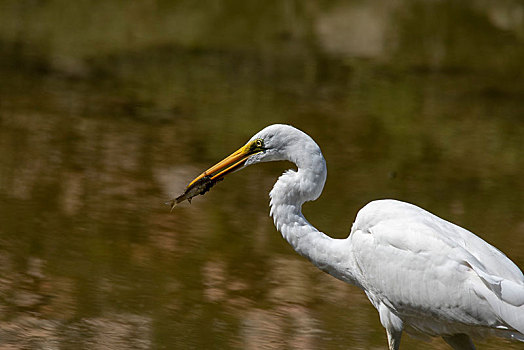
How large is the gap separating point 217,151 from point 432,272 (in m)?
4.76

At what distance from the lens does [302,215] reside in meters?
4.50

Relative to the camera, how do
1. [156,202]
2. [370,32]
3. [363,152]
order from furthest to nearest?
[370,32]
[363,152]
[156,202]

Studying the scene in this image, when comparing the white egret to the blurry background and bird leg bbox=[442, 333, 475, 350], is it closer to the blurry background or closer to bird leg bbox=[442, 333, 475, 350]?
bird leg bbox=[442, 333, 475, 350]

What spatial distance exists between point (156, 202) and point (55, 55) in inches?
221

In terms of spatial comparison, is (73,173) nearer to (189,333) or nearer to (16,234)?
(16,234)

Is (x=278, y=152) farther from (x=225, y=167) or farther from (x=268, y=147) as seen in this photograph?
(x=225, y=167)

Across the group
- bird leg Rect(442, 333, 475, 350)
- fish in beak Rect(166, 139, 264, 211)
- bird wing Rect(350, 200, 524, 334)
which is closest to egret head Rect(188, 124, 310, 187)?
fish in beak Rect(166, 139, 264, 211)

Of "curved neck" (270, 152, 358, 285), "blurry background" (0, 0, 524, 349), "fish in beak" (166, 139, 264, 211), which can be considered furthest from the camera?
"blurry background" (0, 0, 524, 349)

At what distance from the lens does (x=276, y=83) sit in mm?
11914

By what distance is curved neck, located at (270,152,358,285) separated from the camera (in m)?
4.43

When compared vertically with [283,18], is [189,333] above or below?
below

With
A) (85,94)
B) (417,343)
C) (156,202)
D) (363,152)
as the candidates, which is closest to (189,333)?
(417,343)

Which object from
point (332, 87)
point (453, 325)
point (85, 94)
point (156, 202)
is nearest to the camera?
point (453, 325)

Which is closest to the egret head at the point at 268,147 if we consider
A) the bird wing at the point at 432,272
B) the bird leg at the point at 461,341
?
the bird wing at the point at 432,272
